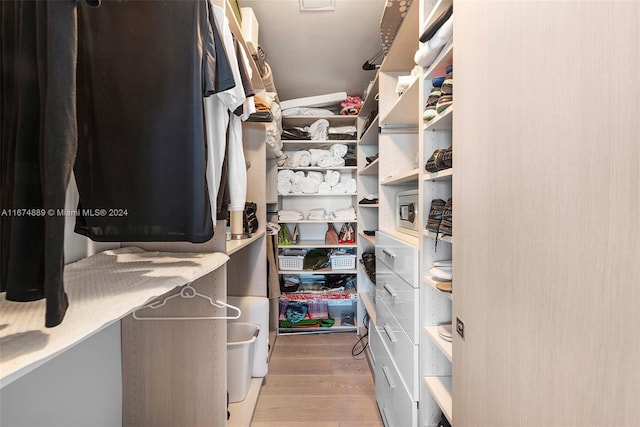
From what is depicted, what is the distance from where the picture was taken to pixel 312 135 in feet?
7.84

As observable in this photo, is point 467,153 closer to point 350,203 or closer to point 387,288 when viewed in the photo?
point 387,288

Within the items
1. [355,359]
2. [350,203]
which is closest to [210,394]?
[355,359]

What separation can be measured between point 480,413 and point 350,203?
208cm

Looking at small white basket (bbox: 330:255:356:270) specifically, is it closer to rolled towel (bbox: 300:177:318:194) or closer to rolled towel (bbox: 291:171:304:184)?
rolled towel (bbox: 300:177:318:194)

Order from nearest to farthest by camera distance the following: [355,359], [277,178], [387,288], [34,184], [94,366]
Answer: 1. [34,184]
2. [94,366]
3. [387,288]
4. [355,359]
5. [277,178]

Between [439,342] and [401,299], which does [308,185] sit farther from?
[439,342]

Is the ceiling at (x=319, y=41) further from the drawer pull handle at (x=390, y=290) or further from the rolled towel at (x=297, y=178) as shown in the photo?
the drawer pull handle at (x=390, y=290)

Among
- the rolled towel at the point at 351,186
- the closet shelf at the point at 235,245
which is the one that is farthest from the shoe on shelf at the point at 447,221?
the rolled towel at the point at 351,186

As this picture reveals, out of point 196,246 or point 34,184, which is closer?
point 34,184

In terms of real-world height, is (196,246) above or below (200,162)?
below

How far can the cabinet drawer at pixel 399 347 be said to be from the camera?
3.23 feet

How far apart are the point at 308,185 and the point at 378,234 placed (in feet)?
3.48

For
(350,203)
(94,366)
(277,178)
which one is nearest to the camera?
(94,366)

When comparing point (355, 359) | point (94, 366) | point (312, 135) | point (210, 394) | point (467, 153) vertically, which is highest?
point (312, 135)
